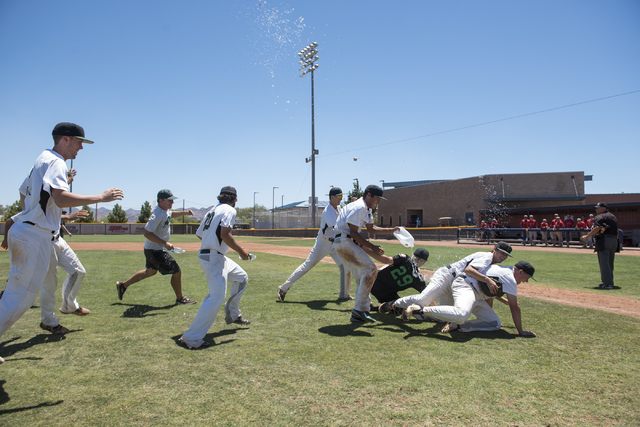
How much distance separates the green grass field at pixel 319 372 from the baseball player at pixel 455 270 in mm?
336

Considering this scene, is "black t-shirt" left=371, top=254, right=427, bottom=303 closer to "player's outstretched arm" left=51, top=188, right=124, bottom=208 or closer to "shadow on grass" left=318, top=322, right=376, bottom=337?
"shadow on grass" left=318, top=322, right=376, bottom=337

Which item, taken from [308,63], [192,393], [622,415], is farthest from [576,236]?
[308,63]

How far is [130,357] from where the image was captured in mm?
3689

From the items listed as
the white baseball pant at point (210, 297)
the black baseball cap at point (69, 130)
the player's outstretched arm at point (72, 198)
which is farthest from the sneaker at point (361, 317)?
the black baseball cap at point (69, 130)

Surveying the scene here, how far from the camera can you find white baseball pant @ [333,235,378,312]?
16.5 ft

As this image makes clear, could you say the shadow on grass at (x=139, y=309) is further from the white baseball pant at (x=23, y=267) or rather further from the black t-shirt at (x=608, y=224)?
the black t-shirt at (x=608, y=224)

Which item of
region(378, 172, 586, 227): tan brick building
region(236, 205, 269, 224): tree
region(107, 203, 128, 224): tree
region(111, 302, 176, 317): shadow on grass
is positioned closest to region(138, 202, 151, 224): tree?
region(107, 203, 128, 224): tree

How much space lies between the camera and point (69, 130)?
3.61m

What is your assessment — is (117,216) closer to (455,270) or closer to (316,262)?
(316,262)

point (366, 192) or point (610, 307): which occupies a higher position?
point (366, 192)

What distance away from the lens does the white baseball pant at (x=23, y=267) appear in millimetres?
3170

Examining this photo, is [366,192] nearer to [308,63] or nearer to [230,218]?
[230,218]

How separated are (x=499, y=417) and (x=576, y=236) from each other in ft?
72.3

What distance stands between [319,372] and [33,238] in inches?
109
